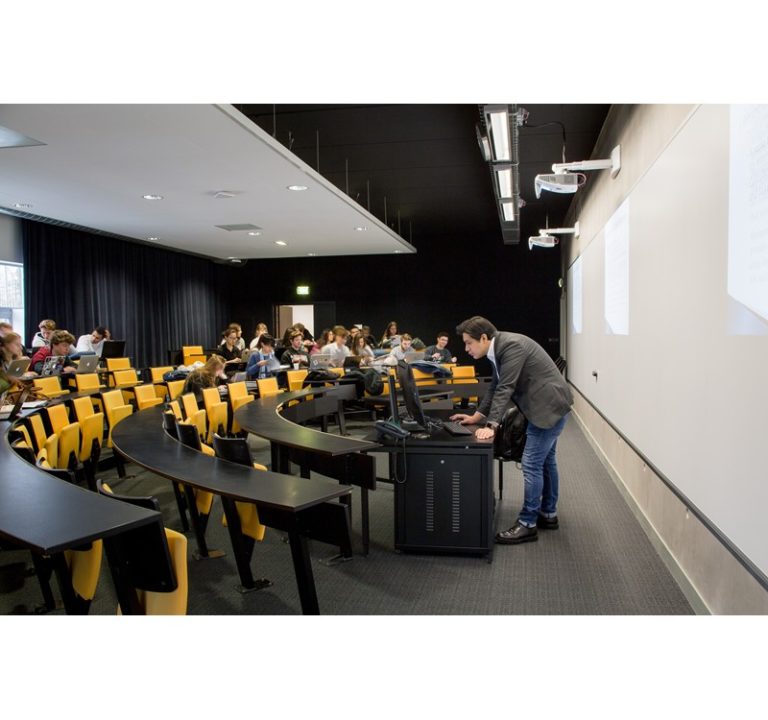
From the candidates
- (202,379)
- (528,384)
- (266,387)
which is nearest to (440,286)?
(266,387)

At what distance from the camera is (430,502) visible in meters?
3.69

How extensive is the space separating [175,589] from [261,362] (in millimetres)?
5908

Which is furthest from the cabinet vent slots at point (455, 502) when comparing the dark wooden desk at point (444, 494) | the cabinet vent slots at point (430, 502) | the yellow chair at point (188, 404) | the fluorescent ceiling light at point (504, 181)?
the fluorescent ceiling light at point (504, 181)

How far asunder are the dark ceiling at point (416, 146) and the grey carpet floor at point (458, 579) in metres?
3.58

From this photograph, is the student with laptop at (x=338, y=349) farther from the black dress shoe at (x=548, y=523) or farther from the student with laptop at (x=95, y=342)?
the black dress shoe at (x=548, y=523)

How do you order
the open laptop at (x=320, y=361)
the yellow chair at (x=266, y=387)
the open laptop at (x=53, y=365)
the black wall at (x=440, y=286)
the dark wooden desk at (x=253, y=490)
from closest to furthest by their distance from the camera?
the dark wooden desk at (x=253, y=490) → the yellow chair at (x=266, y=387) → the open laptop at (x=53, y=365) → the open laptop at (x=320, y=361) → the black wall at (x=440, y=286)

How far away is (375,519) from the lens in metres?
4.59

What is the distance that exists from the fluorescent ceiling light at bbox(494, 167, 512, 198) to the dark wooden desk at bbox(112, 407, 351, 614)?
14.2 feet

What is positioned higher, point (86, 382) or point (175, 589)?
point (86, 382)

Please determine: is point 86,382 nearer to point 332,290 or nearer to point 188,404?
point 188,404

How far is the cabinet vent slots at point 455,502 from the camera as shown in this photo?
363 cm

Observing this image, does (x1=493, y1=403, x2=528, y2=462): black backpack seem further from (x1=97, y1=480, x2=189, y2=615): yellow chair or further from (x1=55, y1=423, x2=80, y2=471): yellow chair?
(x1=55, y1=423, x2=80, y2=471): yellow chair
